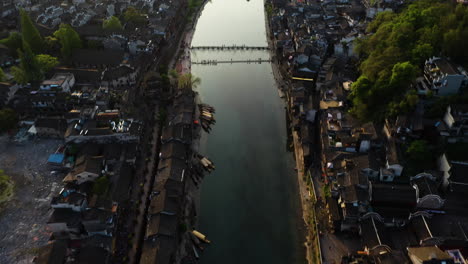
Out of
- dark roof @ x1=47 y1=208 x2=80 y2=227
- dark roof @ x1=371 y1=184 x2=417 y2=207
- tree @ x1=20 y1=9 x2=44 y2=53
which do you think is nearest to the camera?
dark roof @ x1=47 y1=208 x2=80 y2=227

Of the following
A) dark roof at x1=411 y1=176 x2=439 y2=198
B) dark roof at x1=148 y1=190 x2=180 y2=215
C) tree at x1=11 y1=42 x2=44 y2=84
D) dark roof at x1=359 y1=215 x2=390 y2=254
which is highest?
tree at x1=11 y1=42 x2=44 y2=84

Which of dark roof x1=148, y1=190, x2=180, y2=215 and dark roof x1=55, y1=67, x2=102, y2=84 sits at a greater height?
dark roof x1=55, y1=67, x2=102, y2=84

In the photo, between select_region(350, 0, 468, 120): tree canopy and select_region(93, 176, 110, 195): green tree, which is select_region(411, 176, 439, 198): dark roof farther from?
select_region(93, 176, 110, 195): green tree

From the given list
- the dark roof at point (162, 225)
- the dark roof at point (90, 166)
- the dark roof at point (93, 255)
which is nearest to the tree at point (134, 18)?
the dark roof at point (90, 166)

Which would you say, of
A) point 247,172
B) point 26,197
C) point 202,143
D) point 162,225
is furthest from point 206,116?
point 26,197

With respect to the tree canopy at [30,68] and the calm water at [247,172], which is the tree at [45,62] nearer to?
the tree canopy at [30,68]

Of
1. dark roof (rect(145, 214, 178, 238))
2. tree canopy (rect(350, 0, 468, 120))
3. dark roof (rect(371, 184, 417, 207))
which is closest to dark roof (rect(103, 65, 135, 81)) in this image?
dark roof (rect(145, 214, 178, 238))

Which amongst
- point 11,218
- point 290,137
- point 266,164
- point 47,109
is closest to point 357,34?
point 290,137
